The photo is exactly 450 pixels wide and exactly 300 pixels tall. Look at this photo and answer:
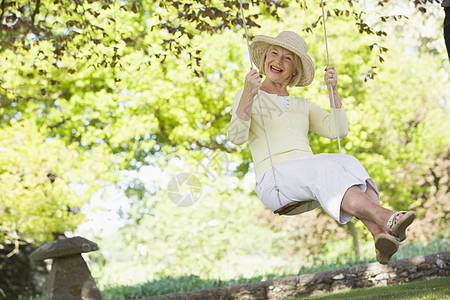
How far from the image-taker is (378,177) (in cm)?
983

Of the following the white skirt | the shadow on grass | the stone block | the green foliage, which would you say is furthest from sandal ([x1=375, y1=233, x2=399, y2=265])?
the green foliage

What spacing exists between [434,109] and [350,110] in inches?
129

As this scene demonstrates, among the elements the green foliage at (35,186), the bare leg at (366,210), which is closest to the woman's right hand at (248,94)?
the bare leg at (366,210)

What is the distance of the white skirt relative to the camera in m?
2.74

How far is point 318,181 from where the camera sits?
2.85 metres

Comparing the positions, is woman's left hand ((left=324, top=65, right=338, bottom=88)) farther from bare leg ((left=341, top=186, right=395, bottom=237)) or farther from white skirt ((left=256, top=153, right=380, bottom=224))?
bare leg ((left=341, top=186, right=395, bottom=237))

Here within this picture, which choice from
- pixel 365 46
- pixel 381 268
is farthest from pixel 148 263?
pixel 381 268

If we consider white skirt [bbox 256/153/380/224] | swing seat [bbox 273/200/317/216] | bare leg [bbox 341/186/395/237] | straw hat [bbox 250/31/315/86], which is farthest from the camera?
straw hat [bbox 250/31/315/86]

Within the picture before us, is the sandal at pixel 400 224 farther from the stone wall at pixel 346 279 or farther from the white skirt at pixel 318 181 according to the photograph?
the stone wall at pixel 346 279

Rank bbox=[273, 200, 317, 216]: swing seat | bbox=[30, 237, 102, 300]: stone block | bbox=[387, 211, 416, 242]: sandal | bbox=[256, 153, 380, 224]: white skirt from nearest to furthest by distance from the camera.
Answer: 1. bbox=[387, 211, 416, 242]: sandal
2. bbox=[256, 153, 380, 224]: white skirt
3. bbox=[273, 200, 317, 216]: swing seat
4. bbox=[30, 237, 102, 300]: stone block

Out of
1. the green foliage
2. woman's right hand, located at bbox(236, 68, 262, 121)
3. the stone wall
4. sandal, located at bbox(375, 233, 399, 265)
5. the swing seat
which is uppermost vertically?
the green foliage

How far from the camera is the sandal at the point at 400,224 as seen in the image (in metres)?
2.45

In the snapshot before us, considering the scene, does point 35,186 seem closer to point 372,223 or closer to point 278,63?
point 278,63

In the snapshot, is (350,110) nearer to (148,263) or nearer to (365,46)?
(365,46)
